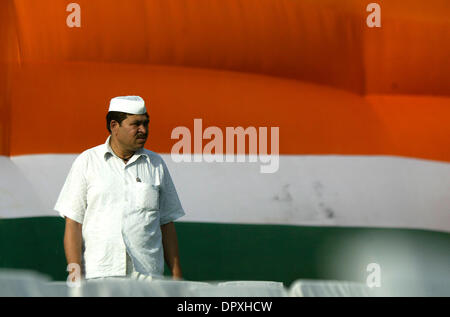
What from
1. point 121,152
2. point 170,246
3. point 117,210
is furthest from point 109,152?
point 170,246

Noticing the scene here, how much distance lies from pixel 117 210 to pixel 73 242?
106mm

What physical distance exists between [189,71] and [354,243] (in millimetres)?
700

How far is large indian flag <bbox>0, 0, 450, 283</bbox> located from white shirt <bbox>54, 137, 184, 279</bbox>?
56cm

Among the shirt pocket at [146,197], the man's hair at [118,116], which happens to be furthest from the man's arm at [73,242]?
the man's hair at [118,116]

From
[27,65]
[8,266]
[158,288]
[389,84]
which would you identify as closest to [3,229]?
[8,266]

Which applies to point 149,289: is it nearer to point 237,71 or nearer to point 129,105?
point 129,105

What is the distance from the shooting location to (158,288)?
4.26 feet

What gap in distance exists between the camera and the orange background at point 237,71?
2025mm

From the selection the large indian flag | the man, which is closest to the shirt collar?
the man

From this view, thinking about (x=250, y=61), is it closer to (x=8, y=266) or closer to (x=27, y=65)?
(x=27, y=65)

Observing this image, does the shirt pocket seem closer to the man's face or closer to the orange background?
the man's face

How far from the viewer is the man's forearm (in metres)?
1.44

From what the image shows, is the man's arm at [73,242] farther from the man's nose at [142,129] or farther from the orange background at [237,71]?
the orange background at [237,71]

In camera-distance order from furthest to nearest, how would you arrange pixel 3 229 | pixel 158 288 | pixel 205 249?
pixel 205 249 < pixel 3 229 < pixel 158 288
